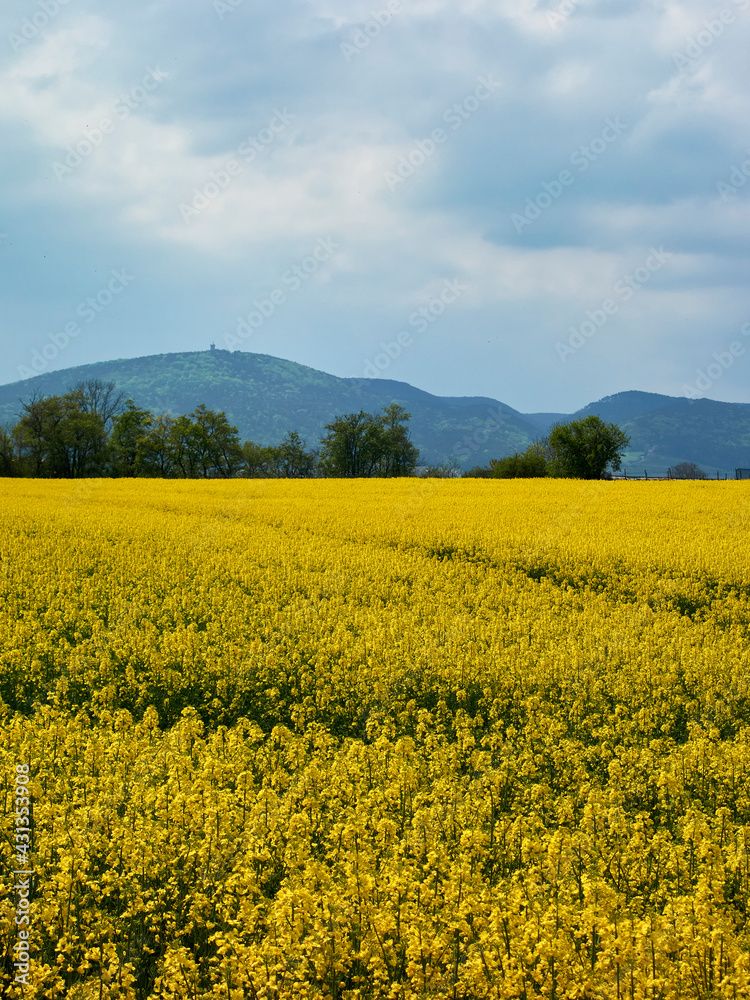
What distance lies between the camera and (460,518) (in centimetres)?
2331

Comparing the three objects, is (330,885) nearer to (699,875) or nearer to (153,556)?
(699,875)

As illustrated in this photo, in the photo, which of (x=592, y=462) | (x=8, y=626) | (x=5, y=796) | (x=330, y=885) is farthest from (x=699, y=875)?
(x=592, y=462)

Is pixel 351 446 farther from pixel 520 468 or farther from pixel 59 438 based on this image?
pixel 59 438

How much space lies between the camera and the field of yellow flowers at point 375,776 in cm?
462

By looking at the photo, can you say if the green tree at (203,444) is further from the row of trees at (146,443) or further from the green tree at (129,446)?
the green tree at (129,446)

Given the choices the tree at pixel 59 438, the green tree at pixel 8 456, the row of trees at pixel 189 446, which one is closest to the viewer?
the row of trees at pixel 189 446

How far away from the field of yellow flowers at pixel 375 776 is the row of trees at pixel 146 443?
6589cm

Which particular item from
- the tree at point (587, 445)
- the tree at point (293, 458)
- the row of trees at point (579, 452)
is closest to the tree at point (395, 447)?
the tree at point (293, 458)

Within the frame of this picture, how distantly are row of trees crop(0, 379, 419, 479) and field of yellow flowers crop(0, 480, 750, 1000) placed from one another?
216 ft

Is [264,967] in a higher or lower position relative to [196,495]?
lower

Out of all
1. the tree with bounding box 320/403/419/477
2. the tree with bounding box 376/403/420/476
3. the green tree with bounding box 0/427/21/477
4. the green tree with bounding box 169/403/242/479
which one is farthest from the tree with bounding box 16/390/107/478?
the tree with bounding box 376/403/420/476

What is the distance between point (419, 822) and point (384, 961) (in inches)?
52.6

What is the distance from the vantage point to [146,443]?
262 feet

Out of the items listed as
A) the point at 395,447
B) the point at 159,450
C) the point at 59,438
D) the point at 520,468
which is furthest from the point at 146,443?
the point at 520,468
